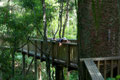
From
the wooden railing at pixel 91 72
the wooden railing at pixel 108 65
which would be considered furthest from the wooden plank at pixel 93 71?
the wooden railing at pixel 108 65

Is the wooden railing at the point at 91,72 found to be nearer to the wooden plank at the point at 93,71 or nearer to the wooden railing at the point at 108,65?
the wooden plank at the point at 93,71

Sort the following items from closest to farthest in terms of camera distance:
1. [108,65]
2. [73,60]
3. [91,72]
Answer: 1. [91,72]
2. [108,65]
3. [73,60]

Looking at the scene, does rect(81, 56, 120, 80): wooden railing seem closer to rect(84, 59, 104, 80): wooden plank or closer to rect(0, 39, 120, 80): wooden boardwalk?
rect(0, 39, 120, 80): wooden boardwalk

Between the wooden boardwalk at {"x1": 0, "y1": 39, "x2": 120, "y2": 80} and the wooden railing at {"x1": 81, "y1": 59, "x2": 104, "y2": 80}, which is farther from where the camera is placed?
the wooden boardwalk at {"x1": 0, "y1": 39, "x2": 120, "y2": 80}

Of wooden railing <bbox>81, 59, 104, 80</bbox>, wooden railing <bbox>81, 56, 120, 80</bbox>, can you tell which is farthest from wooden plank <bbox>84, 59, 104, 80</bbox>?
wooden railing <bbox>81, 56, 120, 80</bbox>

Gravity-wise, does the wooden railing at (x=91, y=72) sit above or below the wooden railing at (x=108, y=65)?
above

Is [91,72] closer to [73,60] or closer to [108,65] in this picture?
[108,65]

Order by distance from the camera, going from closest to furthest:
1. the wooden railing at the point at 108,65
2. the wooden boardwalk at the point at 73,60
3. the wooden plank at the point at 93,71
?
1. the wooden plank at the point at 93,71
2. the wooden boardwalk at the point at 73,60
3. the wooden railing at the point at 108,65

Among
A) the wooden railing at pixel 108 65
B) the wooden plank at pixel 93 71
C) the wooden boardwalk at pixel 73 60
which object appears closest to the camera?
the wooden plank at pixel 93 71

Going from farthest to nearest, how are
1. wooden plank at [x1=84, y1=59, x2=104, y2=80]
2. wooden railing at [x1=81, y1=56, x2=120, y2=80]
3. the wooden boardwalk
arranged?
wooden railing at [x1=81, y1=56, x2=120, y2=80]
the wooden boardwalk
wooden plank at [x1=84, y1=59, x2=104, y2=80]

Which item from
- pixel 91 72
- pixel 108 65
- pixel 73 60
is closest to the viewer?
pixel 91 72

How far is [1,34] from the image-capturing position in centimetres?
1029

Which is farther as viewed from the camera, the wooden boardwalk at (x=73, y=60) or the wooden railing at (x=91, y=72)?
the wooden boardwalk at (x=73, y=60)

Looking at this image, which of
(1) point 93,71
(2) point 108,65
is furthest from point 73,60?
(1) point 93,71
